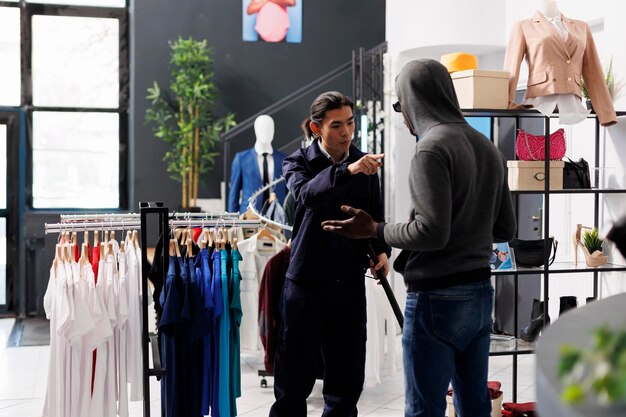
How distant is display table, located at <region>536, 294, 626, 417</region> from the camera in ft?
2.88

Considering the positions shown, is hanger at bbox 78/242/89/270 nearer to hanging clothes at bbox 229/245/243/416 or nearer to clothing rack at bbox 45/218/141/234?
clothing rack at bbox 45/218/141/234

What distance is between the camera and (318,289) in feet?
11.2

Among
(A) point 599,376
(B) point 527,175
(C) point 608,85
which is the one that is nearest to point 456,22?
(C) point 608,85

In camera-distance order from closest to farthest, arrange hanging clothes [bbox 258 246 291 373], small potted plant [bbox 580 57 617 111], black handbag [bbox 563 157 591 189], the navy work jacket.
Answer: the navy work jacket < hanging clothes [bbox 258 246 291 373] < black handbag [bbox 563 157 591 189] < small potted plant [bbox 580 57 617 111]

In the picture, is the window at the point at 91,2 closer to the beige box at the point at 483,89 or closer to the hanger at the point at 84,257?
the beige box at the point at 483,89

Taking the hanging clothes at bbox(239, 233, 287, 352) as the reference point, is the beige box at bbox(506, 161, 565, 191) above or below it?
above

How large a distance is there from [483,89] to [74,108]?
5.74 meters

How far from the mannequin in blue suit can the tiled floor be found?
1.67 m

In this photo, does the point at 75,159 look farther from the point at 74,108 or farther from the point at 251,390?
the point at 251,390

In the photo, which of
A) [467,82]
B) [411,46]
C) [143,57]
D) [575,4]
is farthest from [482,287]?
[143,57]

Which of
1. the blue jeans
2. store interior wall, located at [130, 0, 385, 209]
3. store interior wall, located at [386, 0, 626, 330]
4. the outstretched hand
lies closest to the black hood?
the outstretched hand

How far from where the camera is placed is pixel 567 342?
1.14 meters

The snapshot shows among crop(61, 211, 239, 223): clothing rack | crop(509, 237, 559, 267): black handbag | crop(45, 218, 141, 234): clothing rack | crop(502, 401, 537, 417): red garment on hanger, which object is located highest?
crop(61, 211, 239, 223): clothing rack

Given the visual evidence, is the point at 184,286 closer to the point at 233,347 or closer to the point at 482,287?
the point at 233,347
